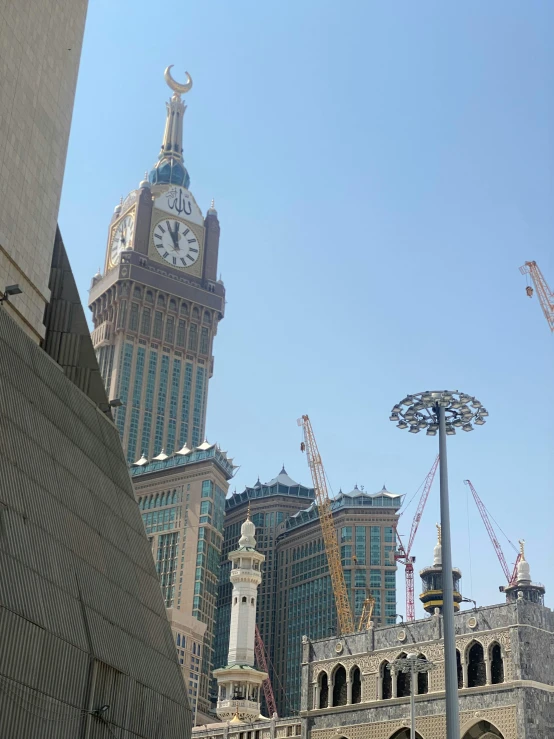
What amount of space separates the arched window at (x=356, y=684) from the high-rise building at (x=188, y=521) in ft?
259

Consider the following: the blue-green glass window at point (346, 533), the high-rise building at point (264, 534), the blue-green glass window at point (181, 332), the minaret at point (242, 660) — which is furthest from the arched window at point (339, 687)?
the blue-green glass window at point (181, 332)

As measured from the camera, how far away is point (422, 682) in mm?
62844

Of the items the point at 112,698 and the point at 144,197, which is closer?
the point at 112,698

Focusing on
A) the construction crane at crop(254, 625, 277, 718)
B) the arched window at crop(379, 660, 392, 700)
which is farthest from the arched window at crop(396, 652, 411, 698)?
the construction crane at crop(254, 625, 277, 718)

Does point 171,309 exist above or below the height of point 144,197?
below

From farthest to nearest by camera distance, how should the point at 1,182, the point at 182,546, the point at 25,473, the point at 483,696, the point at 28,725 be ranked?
the point at 182,546
the point at 483,696
the point at 1,182
the point at 25,473
the point at 28,725

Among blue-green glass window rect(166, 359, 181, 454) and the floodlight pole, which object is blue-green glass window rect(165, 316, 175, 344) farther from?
the floodlight pole

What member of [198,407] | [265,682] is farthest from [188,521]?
[265,682]

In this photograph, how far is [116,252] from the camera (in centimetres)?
17462

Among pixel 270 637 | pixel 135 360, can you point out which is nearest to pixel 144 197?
pixel 135 360

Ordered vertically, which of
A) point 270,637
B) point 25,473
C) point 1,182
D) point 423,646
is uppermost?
point 270,637

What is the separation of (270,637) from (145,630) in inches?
5473

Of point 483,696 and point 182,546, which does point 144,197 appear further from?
point 483,696

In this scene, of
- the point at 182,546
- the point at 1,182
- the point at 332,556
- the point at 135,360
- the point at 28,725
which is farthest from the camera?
the point at 135,360
